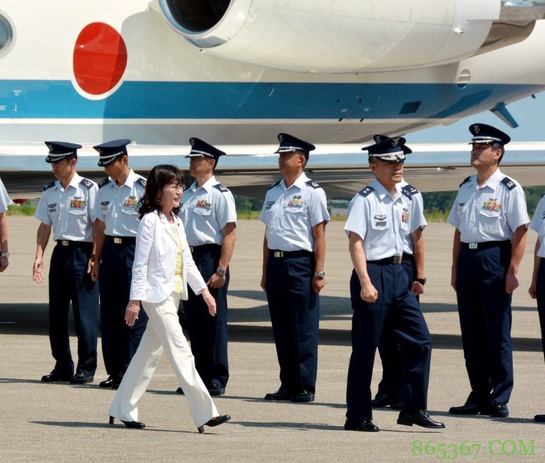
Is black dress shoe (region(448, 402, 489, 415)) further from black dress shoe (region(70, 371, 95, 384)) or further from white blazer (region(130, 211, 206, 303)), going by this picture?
black dress shoe (region(70, 371, 95, 384))

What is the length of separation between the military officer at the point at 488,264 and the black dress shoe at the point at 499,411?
8 centimetres

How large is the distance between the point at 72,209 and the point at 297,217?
198 cm

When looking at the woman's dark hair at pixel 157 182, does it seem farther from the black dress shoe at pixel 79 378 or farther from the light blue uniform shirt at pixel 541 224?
the light blue uniform shirt at pixel 541 224

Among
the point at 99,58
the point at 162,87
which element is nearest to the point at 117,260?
the point at 99,58

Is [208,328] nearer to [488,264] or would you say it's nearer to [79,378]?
[79,378]

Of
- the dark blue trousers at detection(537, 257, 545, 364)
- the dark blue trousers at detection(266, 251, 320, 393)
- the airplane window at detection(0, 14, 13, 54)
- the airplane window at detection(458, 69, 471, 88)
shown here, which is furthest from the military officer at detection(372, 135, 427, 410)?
the airplane window at detection(458, 69, 471, 88)

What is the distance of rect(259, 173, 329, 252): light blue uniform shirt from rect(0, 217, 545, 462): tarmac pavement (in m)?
1.21

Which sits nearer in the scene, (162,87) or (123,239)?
(123,239)

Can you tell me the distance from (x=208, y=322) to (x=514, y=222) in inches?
100

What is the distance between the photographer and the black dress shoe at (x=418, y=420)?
713 centimetres

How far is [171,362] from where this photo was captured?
6.96m

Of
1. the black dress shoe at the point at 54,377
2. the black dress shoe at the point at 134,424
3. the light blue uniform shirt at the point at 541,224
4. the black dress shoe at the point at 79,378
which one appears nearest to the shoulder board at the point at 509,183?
the light blue uniform shirt at the point at 541,224

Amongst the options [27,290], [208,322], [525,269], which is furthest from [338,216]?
[208,322]

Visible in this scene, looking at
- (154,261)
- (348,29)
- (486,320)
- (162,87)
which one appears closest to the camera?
(154,261)
